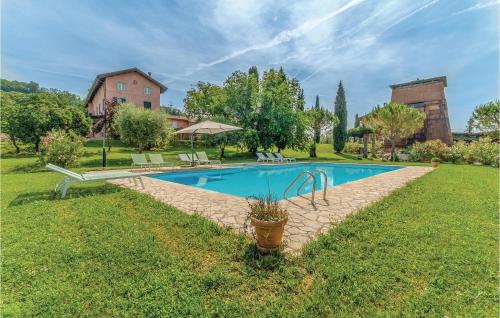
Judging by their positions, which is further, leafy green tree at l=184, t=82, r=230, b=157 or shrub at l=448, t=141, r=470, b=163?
leafy green tree at l=184, t=82, r=230, b=157

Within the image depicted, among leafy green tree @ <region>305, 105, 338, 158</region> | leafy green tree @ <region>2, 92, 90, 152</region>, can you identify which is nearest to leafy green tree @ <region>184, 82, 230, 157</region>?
leafy green tree @ <region>305, 105, 338, 158</region>

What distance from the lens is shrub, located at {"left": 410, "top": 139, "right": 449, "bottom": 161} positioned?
2014 cm

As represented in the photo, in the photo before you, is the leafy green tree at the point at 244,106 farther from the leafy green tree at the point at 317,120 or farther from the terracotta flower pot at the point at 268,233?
the terracotta flower pot at the point at 268,233

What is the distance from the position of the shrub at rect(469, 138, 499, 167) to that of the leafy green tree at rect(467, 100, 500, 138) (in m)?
6.17

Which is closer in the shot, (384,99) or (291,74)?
(291,74)

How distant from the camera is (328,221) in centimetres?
463

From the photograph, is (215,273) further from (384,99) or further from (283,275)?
(384,99)

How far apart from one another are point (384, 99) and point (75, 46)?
3819cm

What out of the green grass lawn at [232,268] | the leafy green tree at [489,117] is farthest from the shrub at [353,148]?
the green grass lawn at [232,268]

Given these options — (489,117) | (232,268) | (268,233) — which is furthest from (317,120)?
(232,268)

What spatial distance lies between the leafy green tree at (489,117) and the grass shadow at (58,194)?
3152 cm

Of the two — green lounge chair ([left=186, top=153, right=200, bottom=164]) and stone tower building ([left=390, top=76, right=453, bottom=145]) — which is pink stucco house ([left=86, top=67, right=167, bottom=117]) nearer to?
green lounge chair ([left=186, top=153, right=200, bottom=164])

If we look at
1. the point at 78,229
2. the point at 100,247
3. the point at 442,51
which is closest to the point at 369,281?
the point at 100,247

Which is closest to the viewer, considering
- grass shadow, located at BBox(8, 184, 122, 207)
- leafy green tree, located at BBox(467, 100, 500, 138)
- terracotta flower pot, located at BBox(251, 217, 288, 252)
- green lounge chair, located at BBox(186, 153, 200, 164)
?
terracotta flower pot, located at BBox(251, 217, 288, 252)
